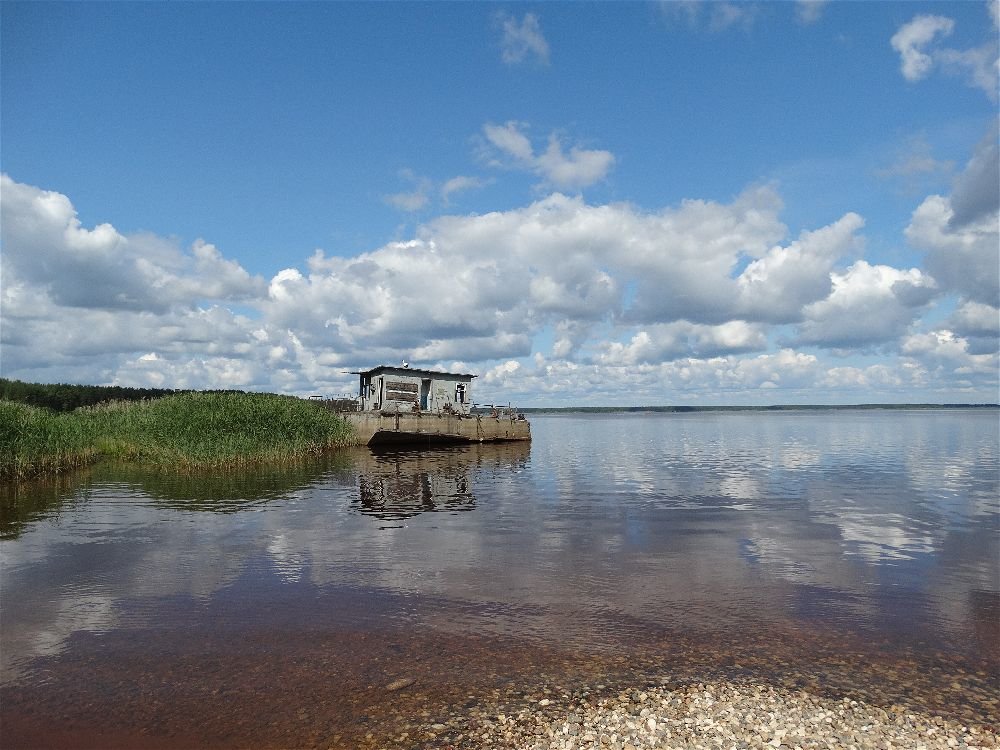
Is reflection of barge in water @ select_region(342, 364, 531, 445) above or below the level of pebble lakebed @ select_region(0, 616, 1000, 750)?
above

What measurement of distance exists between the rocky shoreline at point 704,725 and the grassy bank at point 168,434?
30.2 meters

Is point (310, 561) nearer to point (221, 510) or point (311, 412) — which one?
point (221, 510)

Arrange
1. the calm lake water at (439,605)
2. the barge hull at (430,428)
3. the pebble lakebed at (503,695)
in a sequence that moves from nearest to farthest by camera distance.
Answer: the pebble lakebed at (503,695) < the calm lake water at (439,605) < the barge hull at (430,428)

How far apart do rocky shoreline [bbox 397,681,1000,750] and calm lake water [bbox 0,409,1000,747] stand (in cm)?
47

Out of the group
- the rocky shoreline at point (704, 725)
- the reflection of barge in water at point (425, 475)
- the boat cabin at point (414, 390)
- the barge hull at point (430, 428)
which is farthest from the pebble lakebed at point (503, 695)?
the boat cabin at point (414, 390)

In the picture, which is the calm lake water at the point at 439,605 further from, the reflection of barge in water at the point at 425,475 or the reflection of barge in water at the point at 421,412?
the reflection of barge in water at the point at 421,412

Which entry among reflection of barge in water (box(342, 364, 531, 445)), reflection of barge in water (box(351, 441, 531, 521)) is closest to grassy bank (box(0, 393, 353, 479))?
reflection of barge in water (box(351, 441, 531, 521))

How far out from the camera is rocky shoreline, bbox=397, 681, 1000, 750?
7.04 metres

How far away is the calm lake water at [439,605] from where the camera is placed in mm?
8523

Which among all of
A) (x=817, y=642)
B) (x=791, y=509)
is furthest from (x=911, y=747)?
(x=791, y=509)

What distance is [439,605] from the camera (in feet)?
40.8

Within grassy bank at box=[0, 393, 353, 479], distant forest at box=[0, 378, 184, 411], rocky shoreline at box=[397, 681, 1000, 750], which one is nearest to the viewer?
rocky shoreline at box=[397, 681, 1000, 750]

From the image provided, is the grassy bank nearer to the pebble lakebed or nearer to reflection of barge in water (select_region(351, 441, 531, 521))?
reflection of barge in water (select_region(351, 441, 531, 521))

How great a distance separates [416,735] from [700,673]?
440 cm
